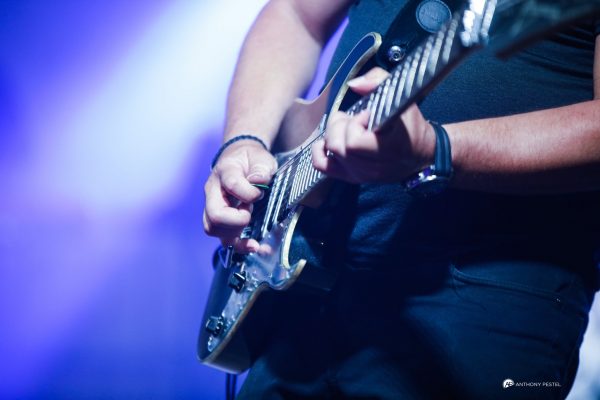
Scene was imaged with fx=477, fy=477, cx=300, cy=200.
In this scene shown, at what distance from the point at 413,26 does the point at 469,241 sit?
0.36 metres

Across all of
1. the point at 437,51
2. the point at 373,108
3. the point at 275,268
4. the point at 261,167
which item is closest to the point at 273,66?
the point at 261,167

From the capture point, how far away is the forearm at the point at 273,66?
4.00 ft

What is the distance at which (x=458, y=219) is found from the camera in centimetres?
79

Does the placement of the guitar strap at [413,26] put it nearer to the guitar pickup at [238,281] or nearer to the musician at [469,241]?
the musician at [469,241]

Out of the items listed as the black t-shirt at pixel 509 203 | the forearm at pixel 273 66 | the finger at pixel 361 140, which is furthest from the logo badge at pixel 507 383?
the forearm at pixel 273 66

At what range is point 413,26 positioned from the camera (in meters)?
0.78

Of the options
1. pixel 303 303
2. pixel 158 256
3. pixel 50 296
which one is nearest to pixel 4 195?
pixel 50 296

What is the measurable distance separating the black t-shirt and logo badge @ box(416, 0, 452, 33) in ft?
0.29

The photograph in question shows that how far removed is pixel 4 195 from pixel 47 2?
68cm

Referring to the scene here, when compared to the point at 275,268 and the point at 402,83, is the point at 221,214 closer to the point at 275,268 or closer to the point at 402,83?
the point at 275,268

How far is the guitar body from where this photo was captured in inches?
33.7

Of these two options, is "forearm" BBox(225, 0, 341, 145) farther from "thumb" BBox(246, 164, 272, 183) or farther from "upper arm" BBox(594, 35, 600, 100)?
"upper arm" BBox(594, 35, 600, 100)

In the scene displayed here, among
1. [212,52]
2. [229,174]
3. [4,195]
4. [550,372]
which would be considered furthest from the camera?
[212,52]

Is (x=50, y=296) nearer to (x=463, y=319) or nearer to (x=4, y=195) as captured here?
(x=4, y=195)
